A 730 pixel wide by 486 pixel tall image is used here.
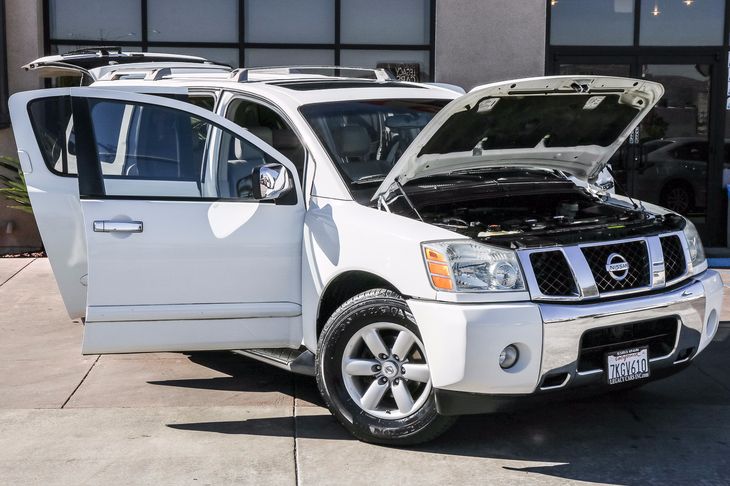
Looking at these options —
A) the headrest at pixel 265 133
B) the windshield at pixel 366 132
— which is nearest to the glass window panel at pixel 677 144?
the windshield at pixel 366 132

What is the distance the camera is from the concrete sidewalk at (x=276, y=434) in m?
4.89

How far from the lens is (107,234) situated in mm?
5383

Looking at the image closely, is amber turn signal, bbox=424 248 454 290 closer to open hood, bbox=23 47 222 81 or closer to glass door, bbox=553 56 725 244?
open hood, bbox=23 47 222 81

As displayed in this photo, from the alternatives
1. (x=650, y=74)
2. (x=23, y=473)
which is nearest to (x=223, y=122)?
(x=23, y=473)

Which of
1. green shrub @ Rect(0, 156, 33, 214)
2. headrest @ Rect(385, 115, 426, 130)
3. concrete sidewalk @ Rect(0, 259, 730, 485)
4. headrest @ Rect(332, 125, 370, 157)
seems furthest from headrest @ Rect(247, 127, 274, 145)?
green shrub @ Rect(0, 156, 33, 214)

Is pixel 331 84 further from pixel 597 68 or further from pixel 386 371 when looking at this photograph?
pixel 597 68

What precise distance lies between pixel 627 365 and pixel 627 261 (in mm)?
516

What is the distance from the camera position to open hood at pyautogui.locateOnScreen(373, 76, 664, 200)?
5305 millimetres

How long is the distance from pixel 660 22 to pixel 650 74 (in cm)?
61

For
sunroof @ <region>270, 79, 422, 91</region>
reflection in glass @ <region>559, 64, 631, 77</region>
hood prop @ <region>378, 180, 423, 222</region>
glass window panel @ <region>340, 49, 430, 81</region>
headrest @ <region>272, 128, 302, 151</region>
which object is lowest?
hood prop @ <region>378, 180, 423, 222</region>

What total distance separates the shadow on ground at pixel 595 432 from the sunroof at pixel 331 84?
183 cm

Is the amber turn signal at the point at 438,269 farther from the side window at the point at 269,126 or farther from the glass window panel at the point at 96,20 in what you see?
the glass window panel at the point at 96,20

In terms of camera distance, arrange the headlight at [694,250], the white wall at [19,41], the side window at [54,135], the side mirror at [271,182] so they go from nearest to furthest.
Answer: the side mirror at [271,182] → the headlight at [694,250] → the side window at [54,135] → the white wall at [19,41]

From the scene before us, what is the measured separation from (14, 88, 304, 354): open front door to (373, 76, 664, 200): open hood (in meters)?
0.68
